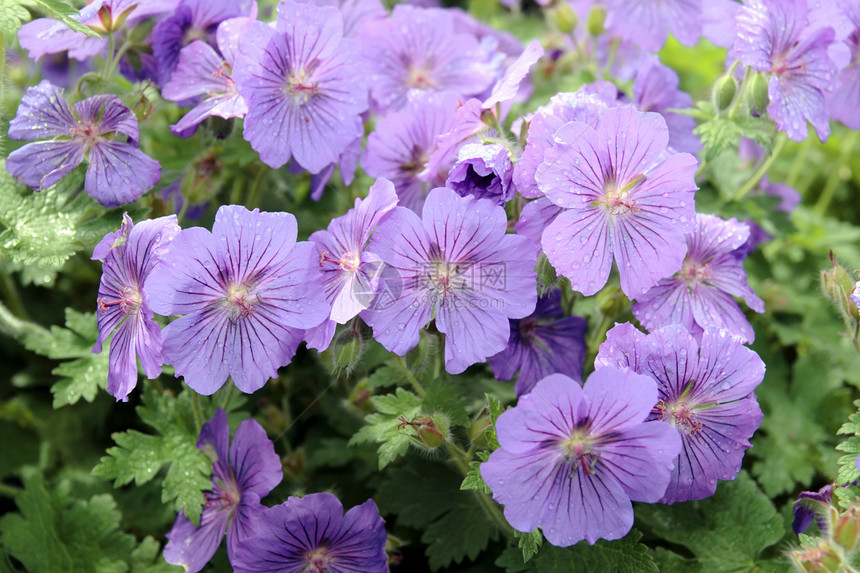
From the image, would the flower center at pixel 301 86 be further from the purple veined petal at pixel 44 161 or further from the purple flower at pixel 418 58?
the purple veined petal at pixel 44 161

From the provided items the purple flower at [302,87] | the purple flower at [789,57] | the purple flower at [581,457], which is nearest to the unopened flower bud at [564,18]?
the purple flower at [789,57]

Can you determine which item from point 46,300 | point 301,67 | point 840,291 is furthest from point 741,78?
point 46,300

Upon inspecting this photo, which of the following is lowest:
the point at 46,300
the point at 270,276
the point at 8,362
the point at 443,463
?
the point at 8,362

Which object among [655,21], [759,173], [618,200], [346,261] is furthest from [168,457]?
[655,21]

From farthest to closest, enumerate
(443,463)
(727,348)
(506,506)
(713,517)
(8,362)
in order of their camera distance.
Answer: (8,362) < (443,463) < (713,517) < (727,348) < (506,506)

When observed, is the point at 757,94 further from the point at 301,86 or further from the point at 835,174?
the point at 835,174

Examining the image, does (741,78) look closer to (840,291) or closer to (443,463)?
(840,291)

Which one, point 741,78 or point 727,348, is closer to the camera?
point 727,348
